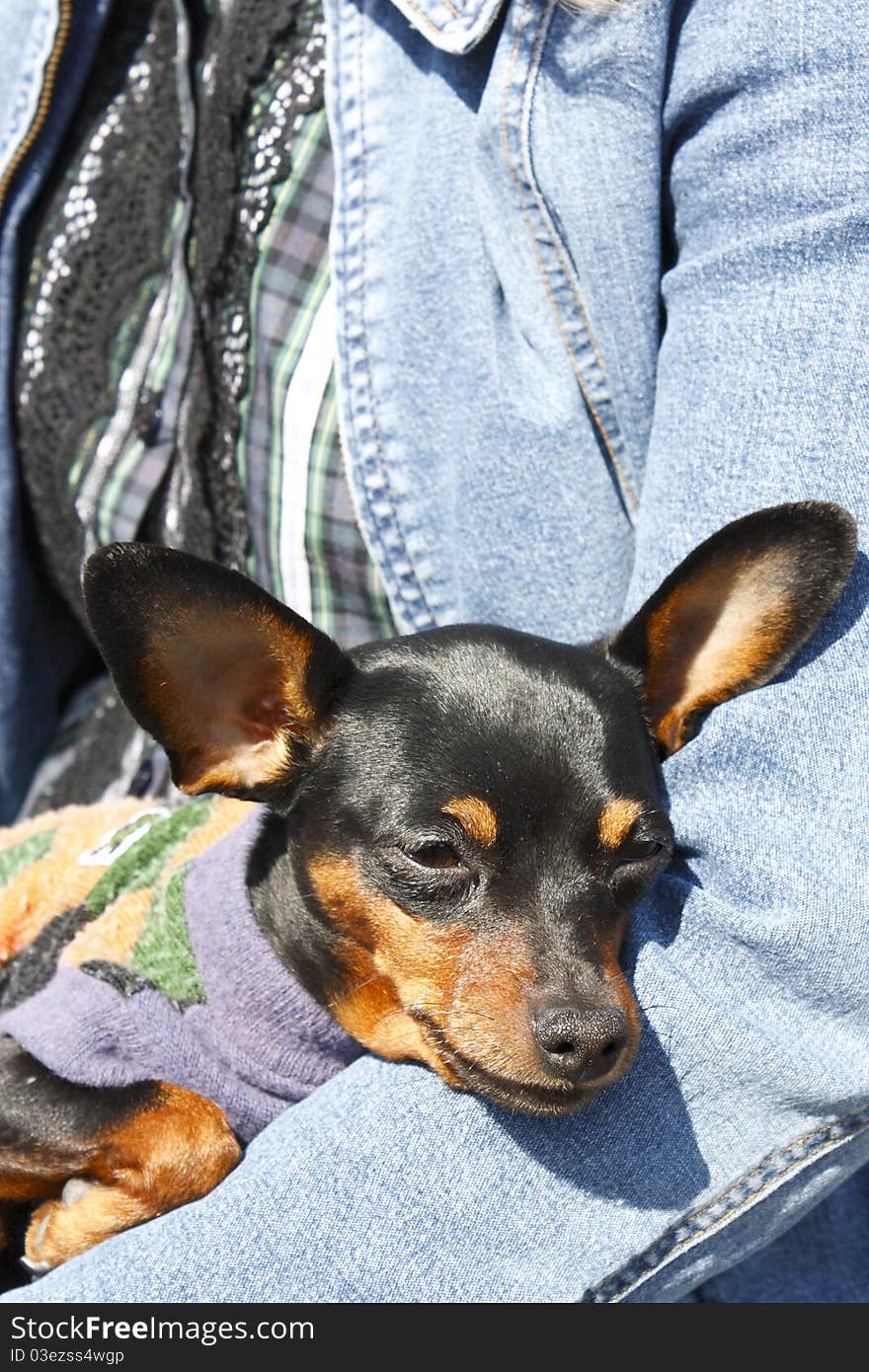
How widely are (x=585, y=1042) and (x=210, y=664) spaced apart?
68 cm

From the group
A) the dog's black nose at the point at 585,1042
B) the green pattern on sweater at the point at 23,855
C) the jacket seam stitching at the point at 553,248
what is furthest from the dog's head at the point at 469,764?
the green pattern on sweater at the point at 23,855

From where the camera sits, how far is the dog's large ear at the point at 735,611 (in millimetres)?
1443

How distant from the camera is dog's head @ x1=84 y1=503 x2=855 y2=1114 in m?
1.45

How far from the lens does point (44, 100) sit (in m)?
2.26

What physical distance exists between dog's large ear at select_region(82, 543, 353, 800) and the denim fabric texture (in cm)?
100

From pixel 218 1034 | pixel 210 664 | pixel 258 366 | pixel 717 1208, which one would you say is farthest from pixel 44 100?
pixel 717 1208

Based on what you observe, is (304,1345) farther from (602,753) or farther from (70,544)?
(70,544)

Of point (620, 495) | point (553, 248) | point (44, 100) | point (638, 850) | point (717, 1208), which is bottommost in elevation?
point (717, 1208)

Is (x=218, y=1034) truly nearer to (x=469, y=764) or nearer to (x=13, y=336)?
(x=469, y=764)

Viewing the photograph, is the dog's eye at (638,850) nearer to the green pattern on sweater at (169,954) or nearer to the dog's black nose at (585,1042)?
the dog's black nose at (585,1042)

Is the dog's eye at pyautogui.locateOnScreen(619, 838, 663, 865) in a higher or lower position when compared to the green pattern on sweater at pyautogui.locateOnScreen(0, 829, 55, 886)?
higher

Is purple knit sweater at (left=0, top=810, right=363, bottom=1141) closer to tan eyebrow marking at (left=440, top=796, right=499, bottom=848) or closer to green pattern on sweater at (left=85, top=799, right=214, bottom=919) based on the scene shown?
green pattern on sweater at (left=85, top=799, right=214, bottom=919)

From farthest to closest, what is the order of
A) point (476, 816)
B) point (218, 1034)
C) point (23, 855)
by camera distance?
point (23, 855), point (218, 1034), point (476, 816)

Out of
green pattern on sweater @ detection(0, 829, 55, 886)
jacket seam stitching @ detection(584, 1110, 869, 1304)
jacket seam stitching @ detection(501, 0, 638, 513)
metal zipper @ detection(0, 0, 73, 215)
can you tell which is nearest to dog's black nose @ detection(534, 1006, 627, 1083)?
jacket seam stitching @ detection(584, 1110, 869, 1304)
